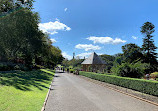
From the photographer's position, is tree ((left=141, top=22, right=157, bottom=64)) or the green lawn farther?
tree ((left=141, top=22, right=157, bottom=64))

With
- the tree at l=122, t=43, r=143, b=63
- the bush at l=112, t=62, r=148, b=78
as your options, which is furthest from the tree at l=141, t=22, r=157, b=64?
the bush at l=112, t=62, r=148, b=78

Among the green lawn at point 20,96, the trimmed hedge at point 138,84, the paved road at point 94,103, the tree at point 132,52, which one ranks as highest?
the tree at point 132,52

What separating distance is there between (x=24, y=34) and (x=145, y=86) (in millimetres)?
21274

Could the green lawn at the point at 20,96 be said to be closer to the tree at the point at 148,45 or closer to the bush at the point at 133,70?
the bush at the point at 133,70

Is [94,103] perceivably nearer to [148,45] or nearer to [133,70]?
[133,70]

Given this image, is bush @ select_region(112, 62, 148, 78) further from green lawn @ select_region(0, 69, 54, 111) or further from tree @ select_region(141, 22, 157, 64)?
tree @ select_region(141, 22, 157, 64)

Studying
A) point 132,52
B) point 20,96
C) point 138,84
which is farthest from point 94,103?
point 132,52

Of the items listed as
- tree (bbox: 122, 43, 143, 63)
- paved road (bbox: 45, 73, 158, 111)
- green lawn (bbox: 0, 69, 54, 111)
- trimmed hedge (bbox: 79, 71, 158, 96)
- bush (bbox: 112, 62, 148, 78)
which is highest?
tree (bbox: 122, 43, 143, 63)

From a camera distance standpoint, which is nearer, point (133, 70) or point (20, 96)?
point (20, 96)

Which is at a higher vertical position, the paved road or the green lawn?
the green lawn

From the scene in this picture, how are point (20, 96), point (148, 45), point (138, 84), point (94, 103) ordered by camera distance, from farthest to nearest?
1. point (148, 45)
2. point (138, 84)
3. point (20, 96)
4. point (94, 103)

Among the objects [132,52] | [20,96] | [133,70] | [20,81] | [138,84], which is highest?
[132,52]

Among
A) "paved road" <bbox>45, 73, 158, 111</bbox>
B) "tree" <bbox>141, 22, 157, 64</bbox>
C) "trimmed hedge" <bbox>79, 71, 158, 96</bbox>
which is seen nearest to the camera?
"paved road" <bbox>45, 73, 158, 111</bbox>

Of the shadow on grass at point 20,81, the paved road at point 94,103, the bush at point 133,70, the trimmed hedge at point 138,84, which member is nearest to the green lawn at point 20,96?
the shadow on grass at point 20,81
